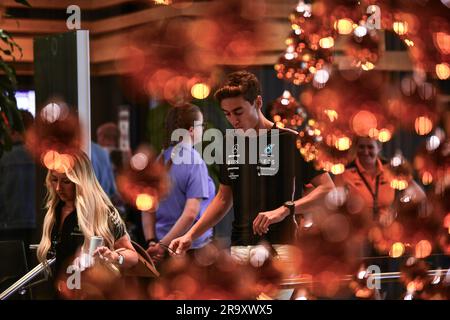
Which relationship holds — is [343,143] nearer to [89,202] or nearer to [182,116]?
[182,116]

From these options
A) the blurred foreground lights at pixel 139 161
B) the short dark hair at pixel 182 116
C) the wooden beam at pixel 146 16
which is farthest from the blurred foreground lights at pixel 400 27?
the blurred foreground lights at pixel 139 161

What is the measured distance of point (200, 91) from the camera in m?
4.80

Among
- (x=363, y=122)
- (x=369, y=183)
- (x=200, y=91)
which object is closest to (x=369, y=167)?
(x=369, y=183)

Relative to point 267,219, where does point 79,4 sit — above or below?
above

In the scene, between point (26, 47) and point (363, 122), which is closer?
point (363, 122)

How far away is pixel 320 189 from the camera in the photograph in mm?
4848

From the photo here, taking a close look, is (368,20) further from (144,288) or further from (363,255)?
(144,288)

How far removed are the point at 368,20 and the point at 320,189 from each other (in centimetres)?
80

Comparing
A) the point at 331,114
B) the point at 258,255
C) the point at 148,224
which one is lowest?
the point at 258,255

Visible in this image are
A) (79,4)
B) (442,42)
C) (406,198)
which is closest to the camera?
(79,4)

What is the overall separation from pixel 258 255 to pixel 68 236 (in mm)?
835

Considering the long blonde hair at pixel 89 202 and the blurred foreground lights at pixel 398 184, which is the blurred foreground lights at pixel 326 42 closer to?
the blurred foreground lights at pixel 398 184

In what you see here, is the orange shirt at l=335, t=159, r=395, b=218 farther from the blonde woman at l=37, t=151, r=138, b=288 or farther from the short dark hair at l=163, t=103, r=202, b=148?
the blonde woman at l=37, t=151, r=138, b=288

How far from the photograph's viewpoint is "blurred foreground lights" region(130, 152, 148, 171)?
483cm
